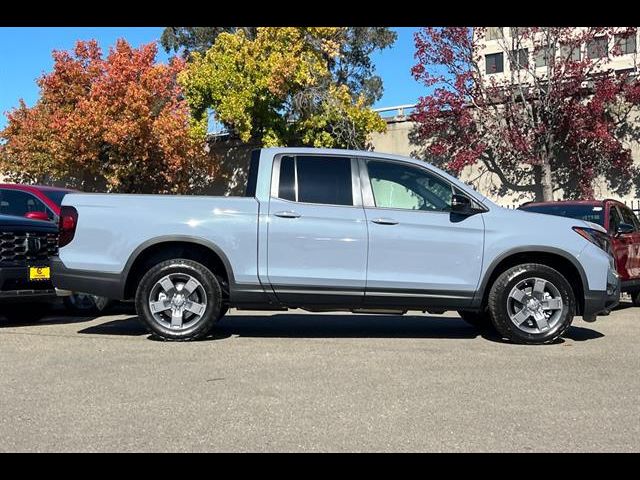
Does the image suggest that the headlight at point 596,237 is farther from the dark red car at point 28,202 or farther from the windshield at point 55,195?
the windshield at point 55,195

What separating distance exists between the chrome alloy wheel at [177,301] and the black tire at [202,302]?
0.8 inches

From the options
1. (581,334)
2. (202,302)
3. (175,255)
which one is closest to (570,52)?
(581,334)

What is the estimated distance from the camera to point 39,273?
7.86 metres

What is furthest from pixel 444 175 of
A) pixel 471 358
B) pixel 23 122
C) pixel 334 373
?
pixel 23 122

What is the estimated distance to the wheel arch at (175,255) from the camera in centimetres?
678

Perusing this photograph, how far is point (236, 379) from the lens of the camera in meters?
5.39

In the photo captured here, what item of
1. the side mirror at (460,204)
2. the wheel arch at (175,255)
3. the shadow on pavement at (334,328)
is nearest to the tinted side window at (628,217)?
the shadow on pavement at (334,328)

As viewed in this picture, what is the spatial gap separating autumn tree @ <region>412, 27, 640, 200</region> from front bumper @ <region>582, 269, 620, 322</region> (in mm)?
16103

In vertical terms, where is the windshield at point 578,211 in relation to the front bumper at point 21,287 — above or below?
above

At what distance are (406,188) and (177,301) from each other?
2.65 metres
